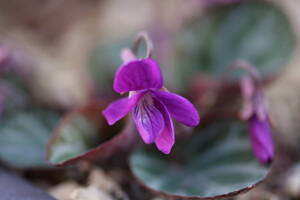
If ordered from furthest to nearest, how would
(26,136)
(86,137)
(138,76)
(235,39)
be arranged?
(235,39), (26,136), (86,137), (138,76)

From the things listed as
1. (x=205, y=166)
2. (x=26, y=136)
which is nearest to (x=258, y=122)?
(x=205, y=166)

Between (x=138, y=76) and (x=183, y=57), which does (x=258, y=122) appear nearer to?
(x=138, y=76)

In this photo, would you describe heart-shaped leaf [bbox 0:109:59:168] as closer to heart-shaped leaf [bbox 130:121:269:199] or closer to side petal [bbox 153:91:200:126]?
heart-shaped leaf [bbox 130:121:269:199]

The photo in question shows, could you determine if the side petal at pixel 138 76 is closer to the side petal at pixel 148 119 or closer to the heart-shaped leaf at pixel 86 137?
the side petal at pixel 148 119

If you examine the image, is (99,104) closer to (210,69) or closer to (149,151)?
(149,151)

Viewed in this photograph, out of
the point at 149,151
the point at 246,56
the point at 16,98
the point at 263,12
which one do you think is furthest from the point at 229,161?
the point at 16,98

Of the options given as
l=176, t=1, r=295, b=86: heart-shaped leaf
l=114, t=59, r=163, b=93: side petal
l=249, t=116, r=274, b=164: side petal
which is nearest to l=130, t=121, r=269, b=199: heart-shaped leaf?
l=249, t=116, r=274, b=164: side petal
